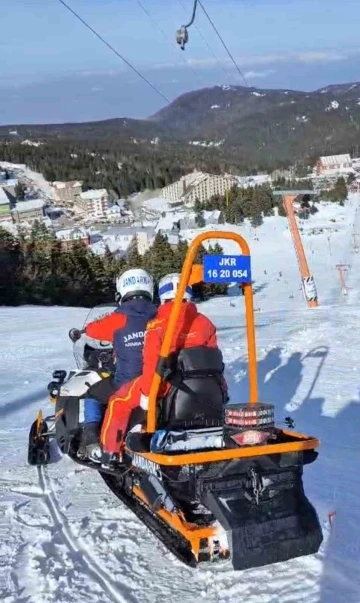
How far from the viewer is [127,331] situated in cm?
526

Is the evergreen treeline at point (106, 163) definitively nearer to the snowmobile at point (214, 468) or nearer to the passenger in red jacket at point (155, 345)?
the passenger in red jacket at point (155, 345)

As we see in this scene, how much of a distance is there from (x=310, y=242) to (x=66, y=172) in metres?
99.6

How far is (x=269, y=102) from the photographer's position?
4631cm

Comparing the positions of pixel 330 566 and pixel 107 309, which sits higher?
pixel 107 309

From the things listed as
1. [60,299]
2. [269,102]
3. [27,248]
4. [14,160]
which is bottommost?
[60,299]

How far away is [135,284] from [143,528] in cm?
176

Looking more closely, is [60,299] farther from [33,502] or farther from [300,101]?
[33,502]

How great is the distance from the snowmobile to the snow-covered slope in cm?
14

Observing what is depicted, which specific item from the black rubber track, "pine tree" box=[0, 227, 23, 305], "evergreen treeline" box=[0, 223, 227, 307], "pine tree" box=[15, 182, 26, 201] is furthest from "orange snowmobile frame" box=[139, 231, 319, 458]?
"pine tree" box=[15, 182, 26, 201]

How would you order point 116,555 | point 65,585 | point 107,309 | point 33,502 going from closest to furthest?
point 65,585 < point 116,555 < point 33,502 < point 107,309

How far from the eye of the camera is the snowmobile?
380 cm

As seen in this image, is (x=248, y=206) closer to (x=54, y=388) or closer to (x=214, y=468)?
(x=54, y=388)

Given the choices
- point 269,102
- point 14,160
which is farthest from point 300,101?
point 14,160

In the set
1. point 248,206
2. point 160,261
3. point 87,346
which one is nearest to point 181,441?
point 87,346
